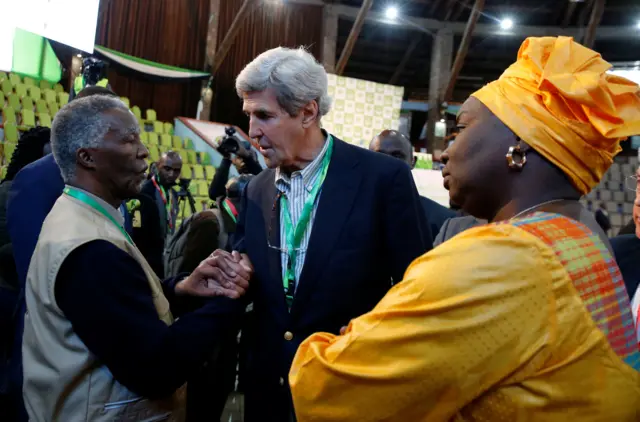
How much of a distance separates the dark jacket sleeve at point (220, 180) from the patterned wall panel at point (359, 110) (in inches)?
350

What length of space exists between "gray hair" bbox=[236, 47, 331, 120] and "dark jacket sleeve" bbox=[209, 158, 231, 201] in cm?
243

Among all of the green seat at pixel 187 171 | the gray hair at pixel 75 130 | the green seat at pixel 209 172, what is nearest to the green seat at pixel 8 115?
the green seat at pixel 187 171

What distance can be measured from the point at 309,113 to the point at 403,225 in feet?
1.48

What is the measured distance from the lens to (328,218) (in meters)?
1.49

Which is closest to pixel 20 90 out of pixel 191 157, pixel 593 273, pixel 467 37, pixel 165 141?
pixel 165 141

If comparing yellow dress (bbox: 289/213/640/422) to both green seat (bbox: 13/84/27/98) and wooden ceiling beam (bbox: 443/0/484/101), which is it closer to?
green seat (bbox: 13/84/27/98)

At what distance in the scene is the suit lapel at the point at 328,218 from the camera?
4.78 feet

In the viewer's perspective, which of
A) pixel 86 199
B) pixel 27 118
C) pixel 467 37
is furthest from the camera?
pixel 467 37

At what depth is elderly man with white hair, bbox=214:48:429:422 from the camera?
146 cm

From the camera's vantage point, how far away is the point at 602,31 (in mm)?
14883

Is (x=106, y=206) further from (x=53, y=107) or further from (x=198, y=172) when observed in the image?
(x=198, y=172)

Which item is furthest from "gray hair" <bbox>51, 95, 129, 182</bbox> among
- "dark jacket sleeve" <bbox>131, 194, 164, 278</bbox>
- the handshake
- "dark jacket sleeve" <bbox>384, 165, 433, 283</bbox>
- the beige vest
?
"dark jacket sleeve" <bbox>131, 194, 164, 278</bbox>

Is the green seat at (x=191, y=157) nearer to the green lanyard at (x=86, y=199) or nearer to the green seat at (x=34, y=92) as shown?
the green seat at (x=34, y=92)


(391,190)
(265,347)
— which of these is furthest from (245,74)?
(265,347)
